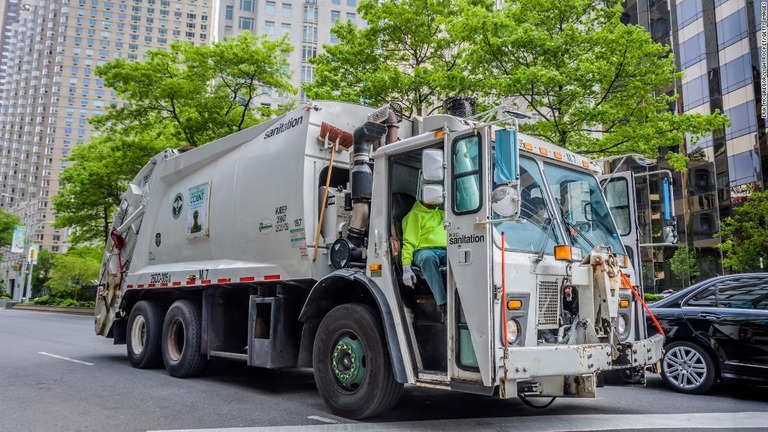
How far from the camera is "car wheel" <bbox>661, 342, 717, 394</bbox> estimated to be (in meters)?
7.54

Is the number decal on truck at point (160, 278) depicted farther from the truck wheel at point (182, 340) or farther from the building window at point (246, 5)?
the building window at point (246, 5)

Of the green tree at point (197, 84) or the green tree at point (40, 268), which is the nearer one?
the green tree at point (197, 84)

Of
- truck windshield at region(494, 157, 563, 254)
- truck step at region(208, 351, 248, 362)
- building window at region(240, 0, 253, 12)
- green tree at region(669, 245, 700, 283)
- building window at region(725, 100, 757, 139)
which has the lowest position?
truck step at region(208, 351, 248, 362)

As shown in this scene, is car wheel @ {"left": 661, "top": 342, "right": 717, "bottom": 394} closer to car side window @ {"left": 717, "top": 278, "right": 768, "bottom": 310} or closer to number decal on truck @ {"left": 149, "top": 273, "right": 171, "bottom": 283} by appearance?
car side window @ {"left": 717, "top": 278, "right": 768, "bottom": 310}

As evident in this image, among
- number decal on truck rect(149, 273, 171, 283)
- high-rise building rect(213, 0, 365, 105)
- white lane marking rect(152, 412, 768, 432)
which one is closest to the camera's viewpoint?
white lane marking rect(152, 412, 768, 432)

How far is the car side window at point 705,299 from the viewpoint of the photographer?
777cm

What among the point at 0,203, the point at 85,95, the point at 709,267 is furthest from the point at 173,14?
the point at 709,267

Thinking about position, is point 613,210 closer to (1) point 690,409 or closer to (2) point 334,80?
(1) point 690,409

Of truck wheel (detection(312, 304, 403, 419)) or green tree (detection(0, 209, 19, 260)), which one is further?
green tree (detection(0, 209, 19, 260))

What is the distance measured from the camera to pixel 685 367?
7754 mm

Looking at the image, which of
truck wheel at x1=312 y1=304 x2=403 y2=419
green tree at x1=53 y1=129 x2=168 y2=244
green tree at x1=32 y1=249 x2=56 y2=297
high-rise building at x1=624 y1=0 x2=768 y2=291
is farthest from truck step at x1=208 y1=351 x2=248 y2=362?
green tree at x1=32 y1=249 x2=56 y2=297

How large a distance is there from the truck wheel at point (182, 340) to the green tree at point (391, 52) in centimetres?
1076

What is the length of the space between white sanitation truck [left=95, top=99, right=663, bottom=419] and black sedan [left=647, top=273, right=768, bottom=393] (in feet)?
6.84
